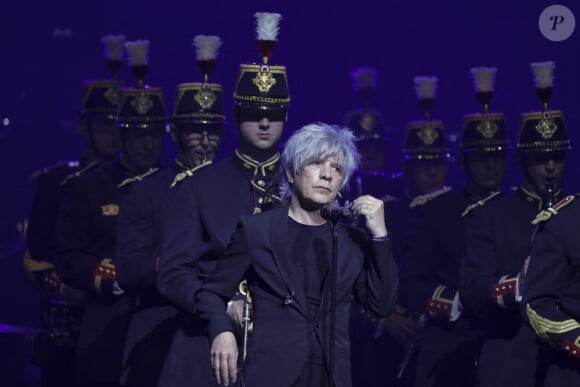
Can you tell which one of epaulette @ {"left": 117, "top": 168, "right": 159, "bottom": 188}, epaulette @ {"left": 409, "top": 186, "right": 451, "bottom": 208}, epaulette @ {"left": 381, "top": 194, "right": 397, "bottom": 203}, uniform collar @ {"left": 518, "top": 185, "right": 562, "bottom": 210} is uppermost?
uniform collar @ {"left": 518, "top": 185, "right": 562, "bottom": 210}

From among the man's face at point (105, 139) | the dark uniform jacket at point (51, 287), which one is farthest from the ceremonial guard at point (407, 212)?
the dark uniform jacket at point (51, 287)

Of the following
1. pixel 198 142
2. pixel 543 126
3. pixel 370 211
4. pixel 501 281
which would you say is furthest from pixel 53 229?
pixel 370 211

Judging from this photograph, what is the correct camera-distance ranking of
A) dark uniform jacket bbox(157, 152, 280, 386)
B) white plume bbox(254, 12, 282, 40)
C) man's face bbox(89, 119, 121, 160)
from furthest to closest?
man's face bbox(89, 119, 121, 160) → white plume bbox(254, 12, 282, 40) → dark uniform jacket bbox(157, 152, 280, 386)

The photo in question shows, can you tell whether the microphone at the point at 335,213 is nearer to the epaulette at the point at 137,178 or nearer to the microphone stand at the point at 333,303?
the microphone stand at the point at 333,303

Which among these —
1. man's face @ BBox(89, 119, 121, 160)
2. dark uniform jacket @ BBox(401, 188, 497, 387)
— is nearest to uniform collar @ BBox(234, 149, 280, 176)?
dark uniform jacket @ BBox(401, 188, 497, 387)

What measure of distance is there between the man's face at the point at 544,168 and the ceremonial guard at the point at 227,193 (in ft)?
6.77

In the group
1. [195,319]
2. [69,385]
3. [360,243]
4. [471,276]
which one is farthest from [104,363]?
[360,243]

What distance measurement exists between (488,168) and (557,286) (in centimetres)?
305

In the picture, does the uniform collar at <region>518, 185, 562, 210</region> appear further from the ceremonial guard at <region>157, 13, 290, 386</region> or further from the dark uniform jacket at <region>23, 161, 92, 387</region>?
the dark uniform jacket at <region>23, 161, 92, 387</region>

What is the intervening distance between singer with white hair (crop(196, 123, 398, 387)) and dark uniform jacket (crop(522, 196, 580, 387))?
125 centimetres

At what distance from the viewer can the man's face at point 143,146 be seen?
9188 mm

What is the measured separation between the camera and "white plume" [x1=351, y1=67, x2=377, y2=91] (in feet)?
42.5

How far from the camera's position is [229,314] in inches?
230

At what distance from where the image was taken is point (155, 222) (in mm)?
8039
